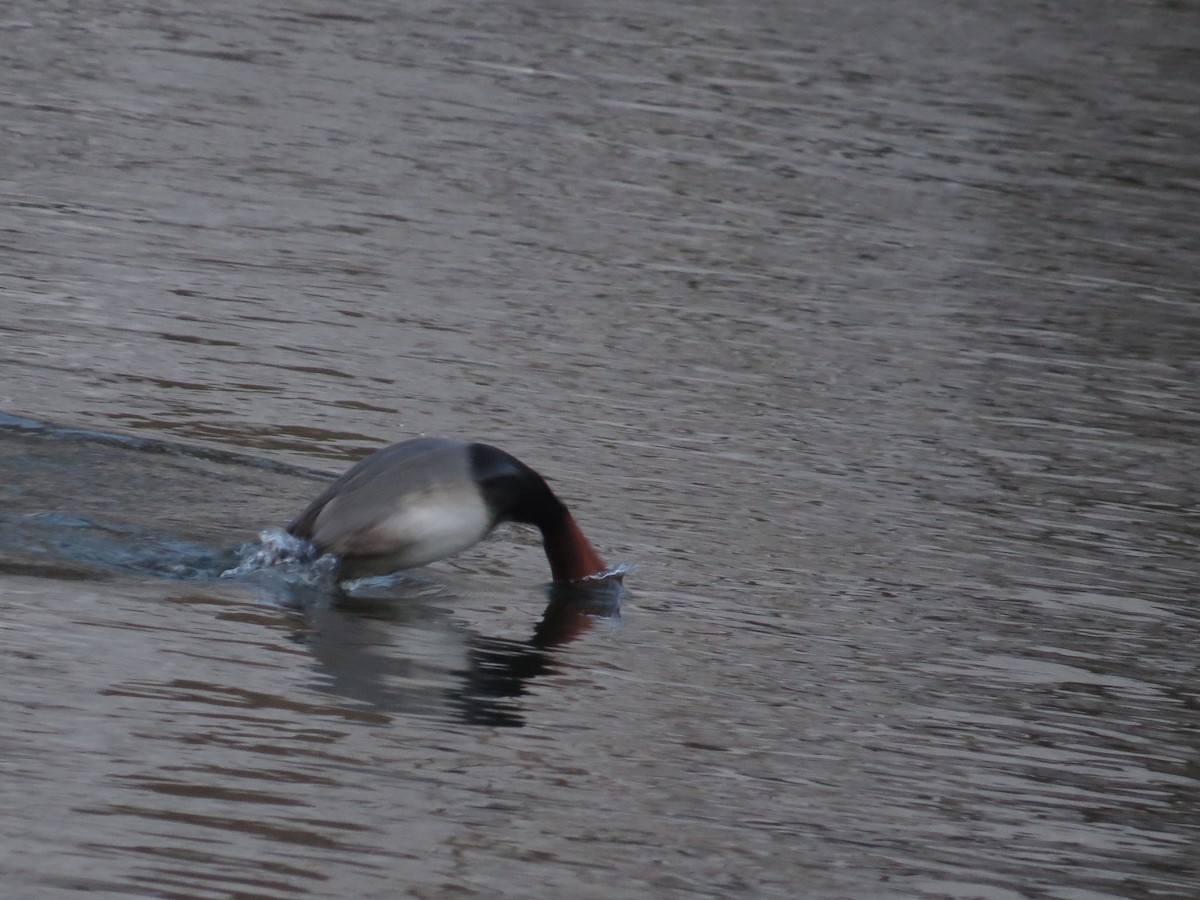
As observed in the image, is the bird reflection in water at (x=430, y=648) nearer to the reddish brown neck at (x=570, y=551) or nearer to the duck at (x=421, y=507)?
the reddish brown neck at (x=570, y=551)

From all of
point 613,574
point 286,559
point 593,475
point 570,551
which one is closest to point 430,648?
point 286,559

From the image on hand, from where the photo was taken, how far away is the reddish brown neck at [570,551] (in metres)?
7.48

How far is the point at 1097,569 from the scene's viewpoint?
841cm

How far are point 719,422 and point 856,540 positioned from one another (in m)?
1.85

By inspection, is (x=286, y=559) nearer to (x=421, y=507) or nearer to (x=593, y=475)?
(x=421, y=507)

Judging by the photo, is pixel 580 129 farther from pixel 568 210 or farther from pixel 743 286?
pixel 743 286

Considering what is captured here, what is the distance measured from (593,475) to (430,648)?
241 cm

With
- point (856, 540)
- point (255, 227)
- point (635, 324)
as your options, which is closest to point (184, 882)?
point (856, 540)

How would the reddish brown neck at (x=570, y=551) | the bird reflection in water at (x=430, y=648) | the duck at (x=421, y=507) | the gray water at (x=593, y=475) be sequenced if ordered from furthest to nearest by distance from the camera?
the reddish brown neck at (x=570, y=551)
the duck at (x=421, y=507)
the bird reflection in water at (x=430, y=648)
the gray water at (x=593, y=475)

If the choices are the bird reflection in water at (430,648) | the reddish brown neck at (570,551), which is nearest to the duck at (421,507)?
the reddish brown neck at (570,551)

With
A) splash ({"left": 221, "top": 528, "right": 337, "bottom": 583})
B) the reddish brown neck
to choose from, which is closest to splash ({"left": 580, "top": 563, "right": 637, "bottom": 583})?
the reddish brown neck

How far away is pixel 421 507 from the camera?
7.16 meters

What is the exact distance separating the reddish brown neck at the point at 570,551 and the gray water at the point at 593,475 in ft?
0.55

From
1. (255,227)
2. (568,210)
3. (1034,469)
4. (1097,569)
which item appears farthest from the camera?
(568,210)
